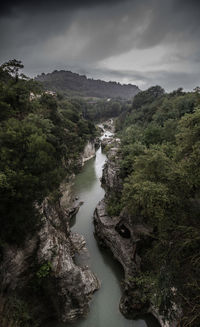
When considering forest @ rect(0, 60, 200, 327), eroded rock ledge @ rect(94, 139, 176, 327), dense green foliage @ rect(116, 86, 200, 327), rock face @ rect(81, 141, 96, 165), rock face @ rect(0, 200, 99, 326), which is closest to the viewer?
dense green foliage @ rect(116, 86, 200, 327)

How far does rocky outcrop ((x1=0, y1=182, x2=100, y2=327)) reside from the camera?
6.45 metres

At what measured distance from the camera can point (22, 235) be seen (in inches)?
281

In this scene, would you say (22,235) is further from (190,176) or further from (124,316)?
(190,176)

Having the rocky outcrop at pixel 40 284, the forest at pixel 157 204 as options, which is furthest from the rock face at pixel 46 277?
the forest at pixel 157 204

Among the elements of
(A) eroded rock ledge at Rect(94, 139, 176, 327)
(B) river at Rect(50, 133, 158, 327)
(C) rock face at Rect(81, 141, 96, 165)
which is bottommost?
(B) river at Rect(50, 133, 158, 327)

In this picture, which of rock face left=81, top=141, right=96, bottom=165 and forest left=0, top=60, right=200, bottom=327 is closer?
forest left=0, top=60, right=200, bottom=327

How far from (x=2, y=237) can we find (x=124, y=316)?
795 cm

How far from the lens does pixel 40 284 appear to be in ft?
24.2

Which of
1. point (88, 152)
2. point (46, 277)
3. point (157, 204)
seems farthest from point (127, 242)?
point (88, 152)

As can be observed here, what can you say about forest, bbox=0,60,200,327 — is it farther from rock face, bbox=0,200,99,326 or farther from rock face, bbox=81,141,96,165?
rock face, bbox=81,141,96,165

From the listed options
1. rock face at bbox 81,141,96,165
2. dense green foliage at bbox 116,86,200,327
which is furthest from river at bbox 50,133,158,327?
rock face at bbox 81,141,96,165

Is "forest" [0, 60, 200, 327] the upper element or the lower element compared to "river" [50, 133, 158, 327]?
upper

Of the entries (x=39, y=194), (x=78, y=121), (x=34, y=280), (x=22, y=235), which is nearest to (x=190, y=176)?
(x=39, y=194)

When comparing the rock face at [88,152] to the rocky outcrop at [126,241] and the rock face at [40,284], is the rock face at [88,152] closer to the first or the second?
the rocky outcrop at [126,241]
